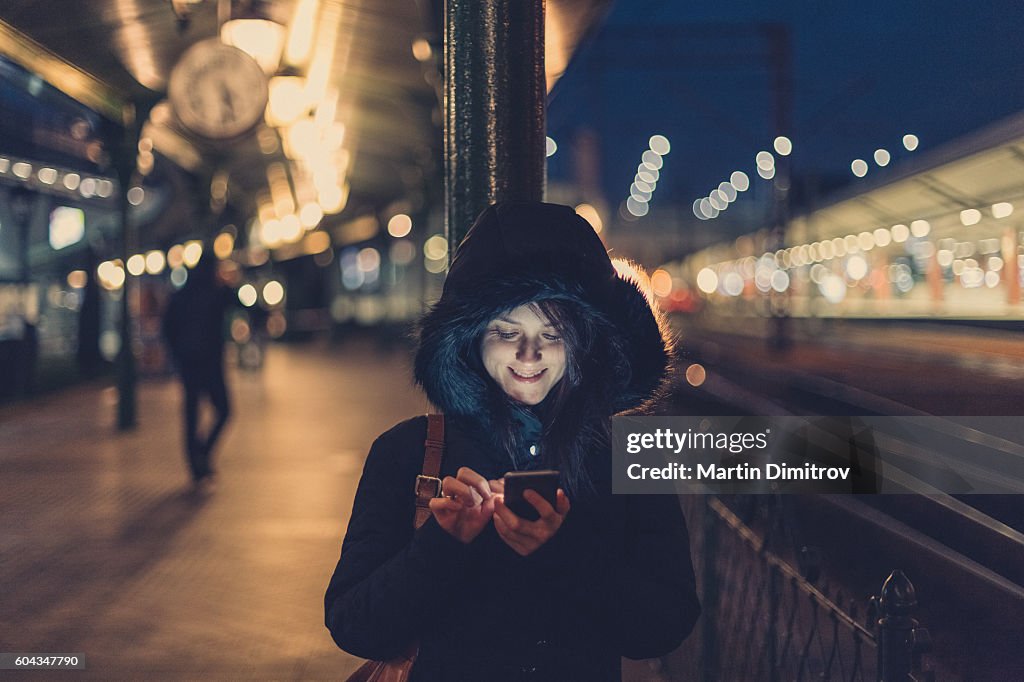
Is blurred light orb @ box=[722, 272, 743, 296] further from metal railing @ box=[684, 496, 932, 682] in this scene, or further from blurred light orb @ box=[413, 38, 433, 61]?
metal railing @ box=[684, 496, 932, 682]

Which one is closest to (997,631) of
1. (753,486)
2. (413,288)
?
(753,486)

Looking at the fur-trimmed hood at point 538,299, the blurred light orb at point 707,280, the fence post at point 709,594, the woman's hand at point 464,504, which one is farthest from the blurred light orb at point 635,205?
the woman's hand at point 464,504

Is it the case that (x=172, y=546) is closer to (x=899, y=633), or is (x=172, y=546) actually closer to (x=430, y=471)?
(x=899, y=633)

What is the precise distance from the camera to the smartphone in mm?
1846

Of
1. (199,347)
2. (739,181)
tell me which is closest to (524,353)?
(199,347)

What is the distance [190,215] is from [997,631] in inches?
1046

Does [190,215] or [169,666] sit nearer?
[169,666]

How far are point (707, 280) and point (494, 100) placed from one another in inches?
2834

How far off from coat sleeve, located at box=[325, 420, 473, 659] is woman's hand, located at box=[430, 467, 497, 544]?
0.04 m

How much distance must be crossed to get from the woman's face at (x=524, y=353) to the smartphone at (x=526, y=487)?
0.39m

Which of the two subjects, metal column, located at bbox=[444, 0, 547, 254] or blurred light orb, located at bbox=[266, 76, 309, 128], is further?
blurred light orb, located at bbox=[266, 76, 309, 128]

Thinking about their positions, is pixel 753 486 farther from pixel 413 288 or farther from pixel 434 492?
pixel 413 288

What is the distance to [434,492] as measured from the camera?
2.10 m

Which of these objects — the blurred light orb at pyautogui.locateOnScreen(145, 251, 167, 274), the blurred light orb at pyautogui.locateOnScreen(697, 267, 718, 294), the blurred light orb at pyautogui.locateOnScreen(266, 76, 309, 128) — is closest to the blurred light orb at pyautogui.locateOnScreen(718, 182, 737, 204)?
the blurred light orb at pyautogui.locateOnScreen(697, 267, 718, 294)
